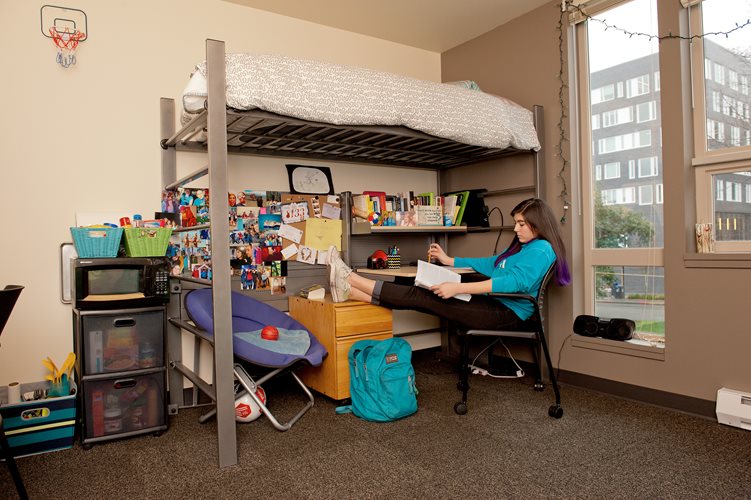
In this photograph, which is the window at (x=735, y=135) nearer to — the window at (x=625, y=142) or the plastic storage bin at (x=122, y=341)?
the window at (x=625, y=142)

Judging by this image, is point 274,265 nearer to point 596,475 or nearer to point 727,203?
point 596,475

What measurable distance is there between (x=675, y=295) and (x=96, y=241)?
3.08 meters

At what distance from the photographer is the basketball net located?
279 cm

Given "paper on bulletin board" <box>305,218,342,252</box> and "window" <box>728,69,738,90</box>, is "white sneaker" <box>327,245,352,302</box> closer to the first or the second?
"paper on bulletin board" <box>305,218,342,252</box>

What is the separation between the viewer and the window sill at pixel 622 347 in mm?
2947

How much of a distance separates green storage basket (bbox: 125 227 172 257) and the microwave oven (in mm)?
83

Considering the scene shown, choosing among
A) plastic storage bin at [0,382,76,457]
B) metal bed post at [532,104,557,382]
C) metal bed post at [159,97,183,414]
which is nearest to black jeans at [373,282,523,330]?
metal bed post at [532,104,557,382]

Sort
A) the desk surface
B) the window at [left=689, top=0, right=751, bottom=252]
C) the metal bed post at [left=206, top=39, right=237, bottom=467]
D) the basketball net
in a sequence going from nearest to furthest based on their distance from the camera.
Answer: the metal bed post at [left=206, top=39, right=237, bottom=467] < the window at [left=689, top=0, right=751, bottom=252] < the basketball net < the desk surface

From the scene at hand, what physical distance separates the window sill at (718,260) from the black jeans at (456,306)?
962 millimetres

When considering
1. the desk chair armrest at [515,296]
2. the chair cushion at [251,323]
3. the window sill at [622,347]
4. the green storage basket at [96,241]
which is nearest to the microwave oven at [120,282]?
the green storage basket at [96,241]

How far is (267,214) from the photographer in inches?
134

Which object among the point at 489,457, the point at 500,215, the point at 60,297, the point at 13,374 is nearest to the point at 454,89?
the point at 500,215

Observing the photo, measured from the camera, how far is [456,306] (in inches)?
117

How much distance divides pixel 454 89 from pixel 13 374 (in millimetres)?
2947
